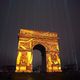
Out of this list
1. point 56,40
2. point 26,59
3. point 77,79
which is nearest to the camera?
point 77,79

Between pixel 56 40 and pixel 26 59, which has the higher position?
pixel 56 40

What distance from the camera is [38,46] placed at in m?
31.5

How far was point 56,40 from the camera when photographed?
3158 cm

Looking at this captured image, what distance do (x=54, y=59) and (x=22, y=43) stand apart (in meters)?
8.48

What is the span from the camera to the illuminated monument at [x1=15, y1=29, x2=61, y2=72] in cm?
2736

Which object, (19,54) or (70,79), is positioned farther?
(19,54)

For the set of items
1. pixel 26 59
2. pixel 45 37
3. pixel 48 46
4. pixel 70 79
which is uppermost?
pixel 45 37

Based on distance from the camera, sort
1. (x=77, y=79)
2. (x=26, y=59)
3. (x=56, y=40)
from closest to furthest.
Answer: (x=77, y=79) → (x=26, y=59) → (x=56, y=40)

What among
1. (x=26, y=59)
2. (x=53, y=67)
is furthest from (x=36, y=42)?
(x=53, y=67)

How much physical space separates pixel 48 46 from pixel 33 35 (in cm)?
456

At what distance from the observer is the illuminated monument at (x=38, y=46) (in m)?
27.4

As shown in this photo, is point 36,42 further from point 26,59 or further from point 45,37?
point 26,59

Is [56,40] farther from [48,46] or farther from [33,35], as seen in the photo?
[33,35]

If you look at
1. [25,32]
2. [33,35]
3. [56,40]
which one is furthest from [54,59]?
[25,32]
